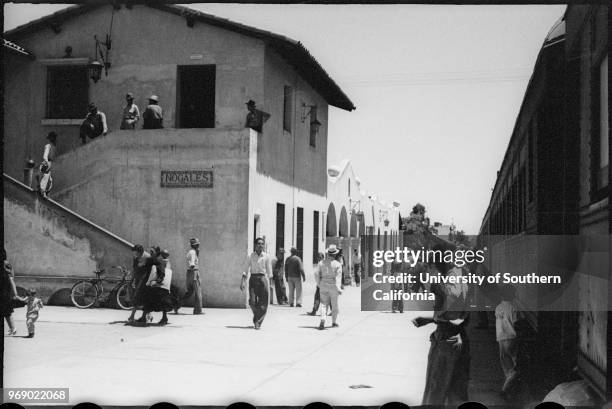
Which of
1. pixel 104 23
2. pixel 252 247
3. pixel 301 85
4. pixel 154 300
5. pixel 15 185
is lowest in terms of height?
pixel 154 300

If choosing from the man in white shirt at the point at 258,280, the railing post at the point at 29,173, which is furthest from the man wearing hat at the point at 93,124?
the man in white shirt at the point at 258,280

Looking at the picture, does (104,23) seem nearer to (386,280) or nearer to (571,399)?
(386,280)

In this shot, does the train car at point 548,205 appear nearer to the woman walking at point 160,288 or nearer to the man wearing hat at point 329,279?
the man wearing hat at point 329,279

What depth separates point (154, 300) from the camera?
22.8 feet

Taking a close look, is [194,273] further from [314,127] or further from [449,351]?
[449,351]

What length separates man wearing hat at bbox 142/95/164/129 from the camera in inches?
264

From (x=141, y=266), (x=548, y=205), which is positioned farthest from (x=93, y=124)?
(x=548, y=205)

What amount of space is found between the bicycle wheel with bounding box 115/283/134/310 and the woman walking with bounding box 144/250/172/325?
0.93 ft

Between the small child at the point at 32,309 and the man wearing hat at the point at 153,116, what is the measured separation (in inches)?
69.9

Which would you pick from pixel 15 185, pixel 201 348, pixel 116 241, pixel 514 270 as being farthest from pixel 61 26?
pixel 514 270

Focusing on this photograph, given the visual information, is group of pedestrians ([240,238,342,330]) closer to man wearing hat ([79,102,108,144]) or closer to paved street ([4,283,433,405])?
paved street ([4,283,433,405])

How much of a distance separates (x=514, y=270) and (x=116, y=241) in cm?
362

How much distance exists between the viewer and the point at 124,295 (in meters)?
7.39

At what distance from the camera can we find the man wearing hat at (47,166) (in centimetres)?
623
